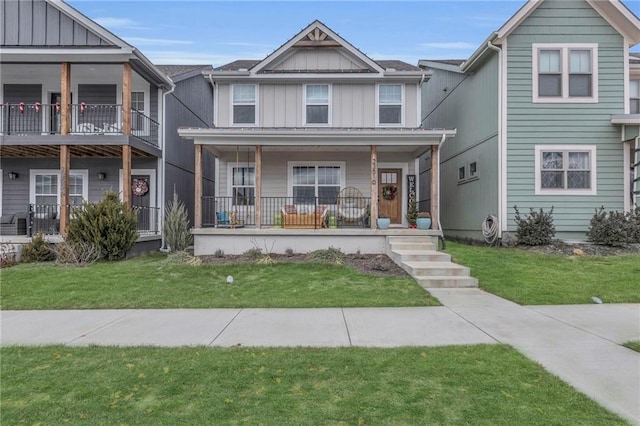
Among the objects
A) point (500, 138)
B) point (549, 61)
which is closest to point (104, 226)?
point (500, 138)

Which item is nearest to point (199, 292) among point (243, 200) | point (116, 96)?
point (243, 200)

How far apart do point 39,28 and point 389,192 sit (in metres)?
12.2

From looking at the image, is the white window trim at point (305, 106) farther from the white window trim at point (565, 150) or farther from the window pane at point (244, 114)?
the white window trim at point (565, 150)

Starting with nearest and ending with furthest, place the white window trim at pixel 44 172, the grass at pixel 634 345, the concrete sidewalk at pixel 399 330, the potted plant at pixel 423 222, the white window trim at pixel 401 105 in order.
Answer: the concrete sidewalk at pixel 399 330, the grass at pixel 634 345, the potted plant at pixel 423 222, the white window trim at pixel 401 105, the white window trim at pixel 44 172

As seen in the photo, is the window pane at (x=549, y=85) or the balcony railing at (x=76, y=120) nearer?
the window pane at (x=549, y=85)

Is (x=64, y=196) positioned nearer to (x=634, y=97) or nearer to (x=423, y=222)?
(x=423, y=222)

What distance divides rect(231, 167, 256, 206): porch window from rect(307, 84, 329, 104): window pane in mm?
3246

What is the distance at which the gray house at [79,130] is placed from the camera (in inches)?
437

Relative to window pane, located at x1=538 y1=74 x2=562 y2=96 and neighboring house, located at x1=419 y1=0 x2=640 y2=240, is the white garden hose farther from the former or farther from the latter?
window pane, located at x1=538 y1=74 x2=562 y2=96

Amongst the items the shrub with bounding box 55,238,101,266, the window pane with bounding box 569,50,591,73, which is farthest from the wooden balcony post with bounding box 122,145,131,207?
the window pane with bounding box 569,50,591,73

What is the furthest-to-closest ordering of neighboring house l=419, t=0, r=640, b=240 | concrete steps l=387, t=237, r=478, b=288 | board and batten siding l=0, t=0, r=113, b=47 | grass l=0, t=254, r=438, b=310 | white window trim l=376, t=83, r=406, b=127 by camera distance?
white window trim l=376, t=83, r=406, b=127, neighboring house l=419, t=0, r=640, b=240, board and batten siding l=0, t=0, r=113, b=47, concrete steps l=387, t=237, r=478, b=288, grass l=0, t=254, r=438, b=310

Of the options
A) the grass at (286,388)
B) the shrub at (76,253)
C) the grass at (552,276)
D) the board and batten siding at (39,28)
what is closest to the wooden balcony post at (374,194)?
the grass at (552,276)

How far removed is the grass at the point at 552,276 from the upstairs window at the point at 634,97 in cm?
664

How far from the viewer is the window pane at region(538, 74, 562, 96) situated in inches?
459
